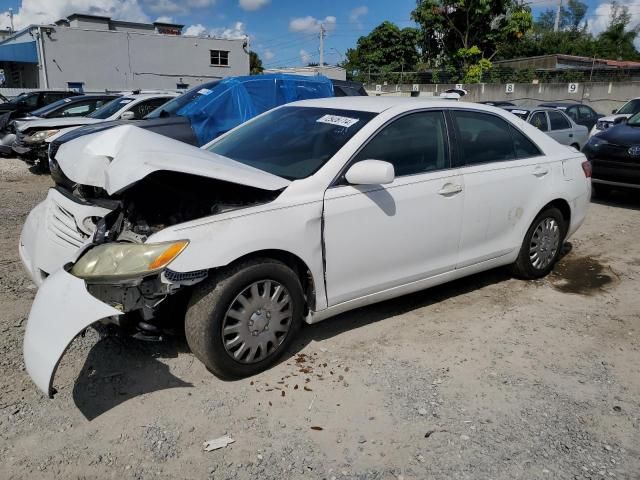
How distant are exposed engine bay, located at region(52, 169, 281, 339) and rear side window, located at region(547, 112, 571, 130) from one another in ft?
32.3

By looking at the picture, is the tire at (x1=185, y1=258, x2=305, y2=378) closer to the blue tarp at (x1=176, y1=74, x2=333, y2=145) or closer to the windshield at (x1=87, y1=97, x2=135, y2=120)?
the blue tarp at (x1=176, y1=74, x2=333, y2=145)

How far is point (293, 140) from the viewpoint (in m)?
4.02

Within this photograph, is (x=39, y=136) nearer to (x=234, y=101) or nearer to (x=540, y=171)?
(x=234, y=101)

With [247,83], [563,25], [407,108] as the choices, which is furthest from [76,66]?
[563,25]

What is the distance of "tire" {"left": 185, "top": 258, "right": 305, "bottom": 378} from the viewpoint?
121 inches

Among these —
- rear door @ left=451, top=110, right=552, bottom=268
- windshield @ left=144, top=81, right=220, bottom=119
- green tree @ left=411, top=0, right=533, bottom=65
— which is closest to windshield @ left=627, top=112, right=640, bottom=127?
rear door @ left=451, top=110, right=552, bottom=268

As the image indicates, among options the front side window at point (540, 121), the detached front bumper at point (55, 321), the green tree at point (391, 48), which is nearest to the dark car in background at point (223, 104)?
the front side window at point (540, 121)

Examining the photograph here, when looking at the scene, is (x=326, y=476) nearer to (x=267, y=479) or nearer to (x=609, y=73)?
(x=267, y=479)

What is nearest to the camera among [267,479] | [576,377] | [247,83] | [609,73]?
[267,479]

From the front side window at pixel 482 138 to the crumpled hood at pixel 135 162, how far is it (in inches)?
65.4

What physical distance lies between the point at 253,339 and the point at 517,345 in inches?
76.1

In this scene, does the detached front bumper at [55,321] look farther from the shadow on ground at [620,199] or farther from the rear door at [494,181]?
the shadow on ground at [620,199]

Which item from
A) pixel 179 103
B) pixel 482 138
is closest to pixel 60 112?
pixel 179 103

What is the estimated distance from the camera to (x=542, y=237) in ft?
16.5
